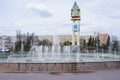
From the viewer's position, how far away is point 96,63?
700 inches

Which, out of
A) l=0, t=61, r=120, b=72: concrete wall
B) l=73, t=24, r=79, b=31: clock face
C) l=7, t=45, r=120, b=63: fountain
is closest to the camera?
l=0, t=61, r=120, b=72: concrete wall

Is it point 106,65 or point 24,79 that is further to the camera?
point 106,65

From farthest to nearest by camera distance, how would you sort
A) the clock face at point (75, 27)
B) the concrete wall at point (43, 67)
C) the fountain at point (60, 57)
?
the clock face at point (75, 27), the fountain at point (60, 57), the concrete wall at point (43, 67)

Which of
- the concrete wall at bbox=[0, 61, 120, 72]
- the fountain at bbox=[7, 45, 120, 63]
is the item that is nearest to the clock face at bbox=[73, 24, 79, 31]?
the fountain at bbox=[7, 45, 120, 63]

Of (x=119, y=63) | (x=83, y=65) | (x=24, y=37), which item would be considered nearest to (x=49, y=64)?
(x=83, y=65)

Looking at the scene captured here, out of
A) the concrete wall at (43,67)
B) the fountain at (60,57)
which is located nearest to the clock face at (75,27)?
the fountain at (60,57)

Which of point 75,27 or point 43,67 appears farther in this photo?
point 75,27

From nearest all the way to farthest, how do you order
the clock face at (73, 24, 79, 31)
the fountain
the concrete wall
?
the concrete wall
the fountain
the clock face at (73, 24, 79, 31)

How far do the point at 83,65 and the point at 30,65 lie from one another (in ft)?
11.7

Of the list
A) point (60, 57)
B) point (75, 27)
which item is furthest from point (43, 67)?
point (75, 27)

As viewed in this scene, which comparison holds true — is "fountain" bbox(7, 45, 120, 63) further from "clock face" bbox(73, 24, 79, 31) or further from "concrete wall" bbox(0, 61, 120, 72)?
"clock face" bbox(73, 24, 79, 31)

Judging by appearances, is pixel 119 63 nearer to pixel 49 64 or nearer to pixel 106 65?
pixel 106 65

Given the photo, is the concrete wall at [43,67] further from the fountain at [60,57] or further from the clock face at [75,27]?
the clock face at [75,27]

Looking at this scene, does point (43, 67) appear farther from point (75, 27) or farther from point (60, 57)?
point (75, 27)
